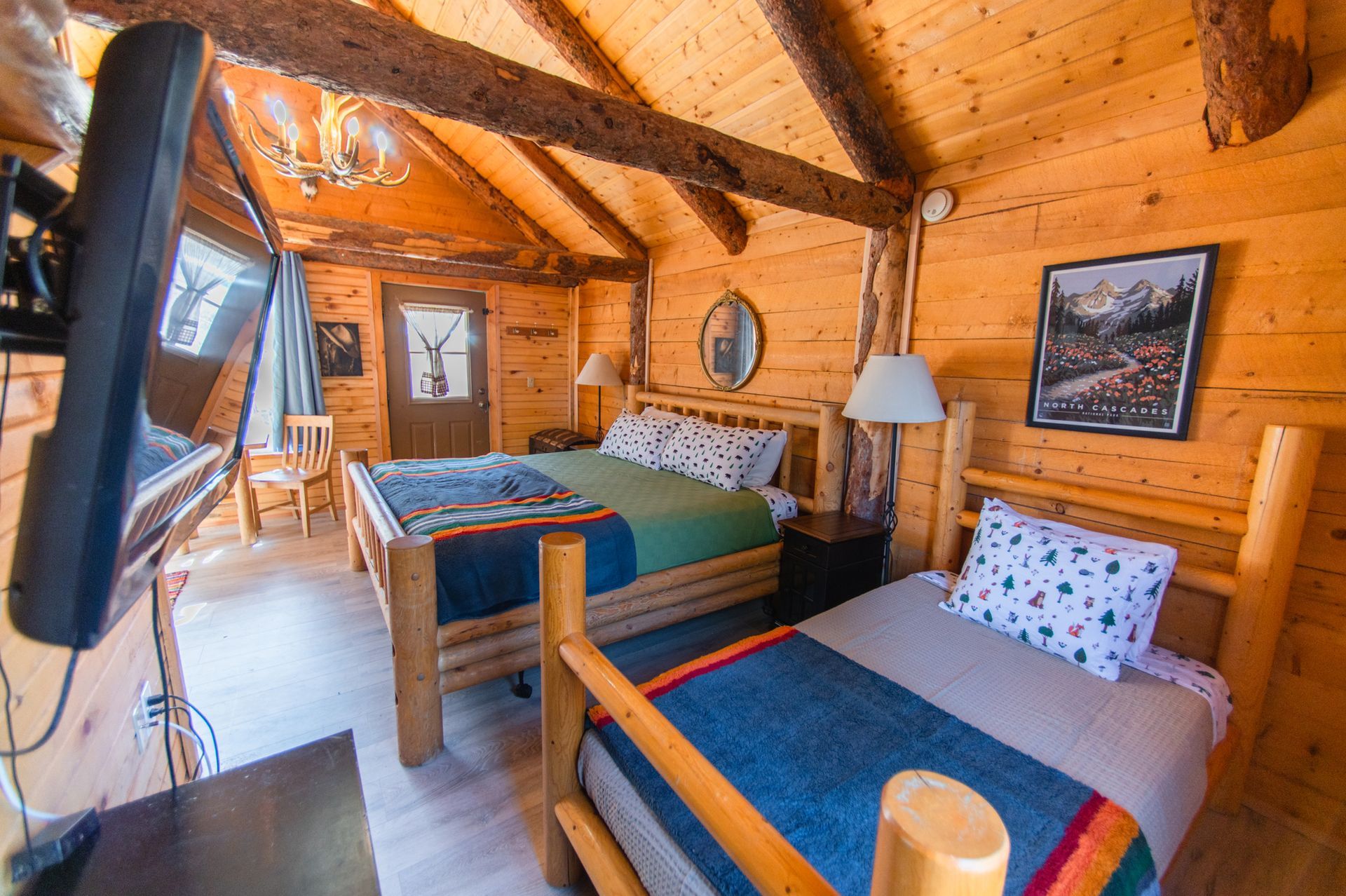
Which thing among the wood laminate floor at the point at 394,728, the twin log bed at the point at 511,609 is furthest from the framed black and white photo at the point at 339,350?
the wood laminate floor at the point at 394,728

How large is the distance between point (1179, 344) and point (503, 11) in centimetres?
344

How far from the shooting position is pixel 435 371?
16.7 ft

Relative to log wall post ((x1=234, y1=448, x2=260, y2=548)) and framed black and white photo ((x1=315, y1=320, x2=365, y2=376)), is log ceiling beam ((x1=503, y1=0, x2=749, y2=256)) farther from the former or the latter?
log wall post ((x1=234, y1=448, x2=260, y2=548))

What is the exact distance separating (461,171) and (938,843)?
16.8 feet

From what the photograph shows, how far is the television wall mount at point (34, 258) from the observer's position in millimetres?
430

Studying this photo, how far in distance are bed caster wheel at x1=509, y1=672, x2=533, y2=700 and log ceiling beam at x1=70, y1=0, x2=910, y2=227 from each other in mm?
2076

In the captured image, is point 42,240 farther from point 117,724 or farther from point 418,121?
point 418,121

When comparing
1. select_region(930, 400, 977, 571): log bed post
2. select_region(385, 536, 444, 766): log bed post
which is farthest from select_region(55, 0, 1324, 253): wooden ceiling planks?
select_region(385, 536, 444, 766): log bed post

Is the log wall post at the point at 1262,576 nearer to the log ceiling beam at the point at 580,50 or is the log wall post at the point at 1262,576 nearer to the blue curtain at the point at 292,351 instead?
the log ceiling beam at the point at 580,50

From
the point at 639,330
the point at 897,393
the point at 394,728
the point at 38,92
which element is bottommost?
the point at 394,728

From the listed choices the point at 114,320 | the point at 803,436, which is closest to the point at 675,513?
the point at 803,436

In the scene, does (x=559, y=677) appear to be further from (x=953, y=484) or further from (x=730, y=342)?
(x=730, y=342)

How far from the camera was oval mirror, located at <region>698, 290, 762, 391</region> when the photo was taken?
342 cm

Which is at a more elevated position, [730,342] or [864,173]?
[864,173]
